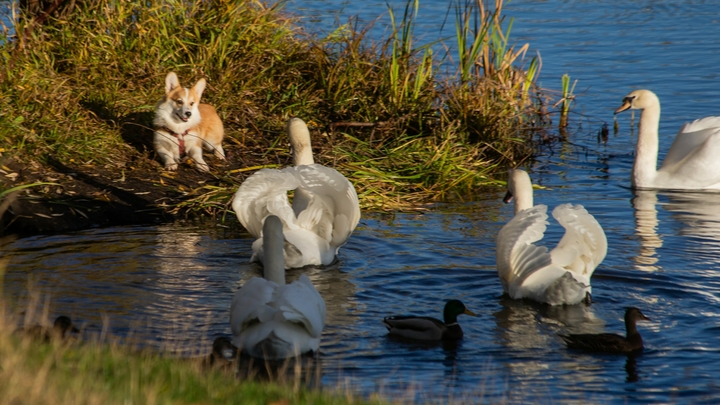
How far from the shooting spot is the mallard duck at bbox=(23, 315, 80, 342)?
17.3ft

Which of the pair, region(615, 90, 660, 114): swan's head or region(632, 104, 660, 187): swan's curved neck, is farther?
region(615, 90, 660, 114): swan's head

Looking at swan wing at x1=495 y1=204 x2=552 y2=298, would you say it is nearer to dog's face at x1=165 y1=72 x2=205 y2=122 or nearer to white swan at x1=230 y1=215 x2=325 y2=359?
white swan at x1=230 y1=215 x2=325 y2=359

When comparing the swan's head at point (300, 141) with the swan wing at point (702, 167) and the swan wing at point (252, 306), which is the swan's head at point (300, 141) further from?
the swan wing at point (702, 167)

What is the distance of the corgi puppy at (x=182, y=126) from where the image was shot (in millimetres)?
9914

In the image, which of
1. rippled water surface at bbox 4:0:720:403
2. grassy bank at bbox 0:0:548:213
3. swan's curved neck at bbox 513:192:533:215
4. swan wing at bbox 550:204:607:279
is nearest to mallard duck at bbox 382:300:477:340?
rippled water surface at bbox 4:0:720:403

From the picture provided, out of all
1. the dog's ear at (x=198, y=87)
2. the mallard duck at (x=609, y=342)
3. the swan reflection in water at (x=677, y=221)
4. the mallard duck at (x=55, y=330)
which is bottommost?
the mallard duck at (x=55, y=330)

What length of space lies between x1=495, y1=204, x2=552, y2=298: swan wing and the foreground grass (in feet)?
9.17

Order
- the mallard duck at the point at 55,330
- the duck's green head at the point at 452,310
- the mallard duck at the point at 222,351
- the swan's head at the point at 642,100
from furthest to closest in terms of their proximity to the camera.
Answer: the swan's head at the point at 642,100
the duck's green head at the point at 452,310
the mallard duck at the point at 222,351
the mallard duck at the point at 55,330

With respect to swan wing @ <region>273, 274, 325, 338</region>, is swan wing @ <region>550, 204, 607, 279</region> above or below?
above

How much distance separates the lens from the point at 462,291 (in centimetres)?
739

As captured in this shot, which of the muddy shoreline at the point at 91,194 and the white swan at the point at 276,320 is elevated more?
the muddy shoreline at the point at 91,194

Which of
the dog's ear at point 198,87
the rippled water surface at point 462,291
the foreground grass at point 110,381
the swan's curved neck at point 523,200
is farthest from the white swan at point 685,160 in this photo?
the foreground grass at point 110,381

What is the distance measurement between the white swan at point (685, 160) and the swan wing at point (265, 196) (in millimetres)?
4956

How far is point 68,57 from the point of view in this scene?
11398 millimetres
